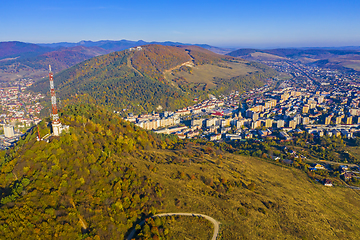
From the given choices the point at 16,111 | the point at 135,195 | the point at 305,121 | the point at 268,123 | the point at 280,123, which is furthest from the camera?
the point at 16,111

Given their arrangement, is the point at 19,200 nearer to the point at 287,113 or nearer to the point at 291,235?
the point at 291,235

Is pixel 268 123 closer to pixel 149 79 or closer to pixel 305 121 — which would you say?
pixel 305 121

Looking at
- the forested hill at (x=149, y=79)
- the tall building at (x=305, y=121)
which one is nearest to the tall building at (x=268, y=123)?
the tall building at (x=305, y=121)

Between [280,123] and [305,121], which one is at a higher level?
[305,121]

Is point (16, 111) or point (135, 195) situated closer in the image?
point (135, 195)

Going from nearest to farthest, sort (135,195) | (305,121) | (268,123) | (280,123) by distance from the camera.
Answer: (135,195)
(280,123)
(268,123)
(305,121)

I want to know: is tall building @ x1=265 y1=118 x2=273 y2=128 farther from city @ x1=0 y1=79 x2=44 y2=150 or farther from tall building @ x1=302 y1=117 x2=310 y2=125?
city @ x1=0 y1=79 x2=44 y2=150

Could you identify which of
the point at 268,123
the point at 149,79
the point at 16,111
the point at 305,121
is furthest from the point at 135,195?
the point at 149,79

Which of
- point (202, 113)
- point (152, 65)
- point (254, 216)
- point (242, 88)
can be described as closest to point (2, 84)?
point (152, 65)
